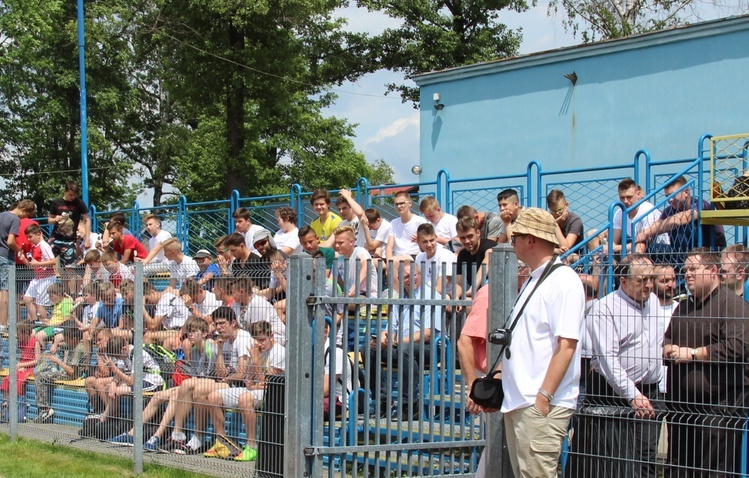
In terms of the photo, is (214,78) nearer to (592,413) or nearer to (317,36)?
(317,36)

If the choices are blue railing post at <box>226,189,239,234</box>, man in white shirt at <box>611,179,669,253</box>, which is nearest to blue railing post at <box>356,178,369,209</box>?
blue railing post at <box>226,189,239,234</box>

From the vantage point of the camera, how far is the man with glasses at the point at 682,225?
9.34 metres

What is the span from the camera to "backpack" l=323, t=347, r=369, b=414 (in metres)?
6.14

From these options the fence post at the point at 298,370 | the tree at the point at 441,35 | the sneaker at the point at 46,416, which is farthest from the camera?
the tree at the point at 441,35

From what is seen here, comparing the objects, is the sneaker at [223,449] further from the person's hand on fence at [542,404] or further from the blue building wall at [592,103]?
the blue building wall at [592,103]

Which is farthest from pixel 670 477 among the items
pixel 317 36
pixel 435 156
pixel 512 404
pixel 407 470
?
pixel 317 36

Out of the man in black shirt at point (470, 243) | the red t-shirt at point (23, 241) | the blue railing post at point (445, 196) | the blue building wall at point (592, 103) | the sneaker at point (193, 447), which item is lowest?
the sneaker at point (193, 447)

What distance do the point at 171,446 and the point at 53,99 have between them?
31.6m

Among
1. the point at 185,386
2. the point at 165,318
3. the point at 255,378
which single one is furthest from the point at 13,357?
the point at 255,378

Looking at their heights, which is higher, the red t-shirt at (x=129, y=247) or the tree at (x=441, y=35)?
the tree at (x=441, y=35)

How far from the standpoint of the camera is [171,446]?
25.1ft

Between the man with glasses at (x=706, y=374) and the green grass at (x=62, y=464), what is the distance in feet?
12.9

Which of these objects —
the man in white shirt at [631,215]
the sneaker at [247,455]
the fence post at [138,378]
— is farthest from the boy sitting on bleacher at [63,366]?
the man in white shirt at [631,215]

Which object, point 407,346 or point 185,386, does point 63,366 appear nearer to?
point 185,386
